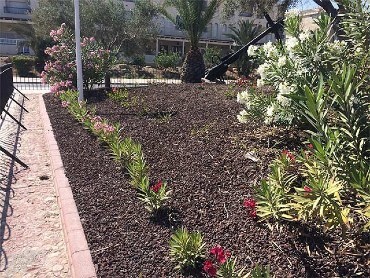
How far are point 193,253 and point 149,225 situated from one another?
2.67 ft

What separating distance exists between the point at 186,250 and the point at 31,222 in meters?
2.12

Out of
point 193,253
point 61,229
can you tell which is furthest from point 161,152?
point 193,253

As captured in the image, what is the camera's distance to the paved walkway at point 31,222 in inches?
132

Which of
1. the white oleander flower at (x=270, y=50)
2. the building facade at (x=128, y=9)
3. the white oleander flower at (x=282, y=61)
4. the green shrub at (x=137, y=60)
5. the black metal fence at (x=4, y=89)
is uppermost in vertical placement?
the building facade at (x=128, y=9)

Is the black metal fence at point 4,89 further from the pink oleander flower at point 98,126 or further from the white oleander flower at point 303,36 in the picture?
the white oleander flower at point 303,36

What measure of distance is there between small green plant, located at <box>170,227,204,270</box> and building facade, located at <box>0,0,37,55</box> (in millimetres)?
37625

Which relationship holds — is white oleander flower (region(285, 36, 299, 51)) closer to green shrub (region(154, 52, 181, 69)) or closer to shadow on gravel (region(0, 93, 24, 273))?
shadow on gravel (region(0, 93, 24, 273))

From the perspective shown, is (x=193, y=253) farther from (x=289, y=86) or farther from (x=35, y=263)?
(x=289, y=86)

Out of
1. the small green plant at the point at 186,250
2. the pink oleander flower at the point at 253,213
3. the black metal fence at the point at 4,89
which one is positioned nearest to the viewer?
the small green plant at the point at 186,250

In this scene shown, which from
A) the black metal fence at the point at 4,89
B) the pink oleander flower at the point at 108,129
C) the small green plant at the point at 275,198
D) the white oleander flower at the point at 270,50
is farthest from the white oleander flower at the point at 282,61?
the black metal fence at the point at 4,89

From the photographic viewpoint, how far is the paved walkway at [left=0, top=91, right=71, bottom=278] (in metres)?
3.36

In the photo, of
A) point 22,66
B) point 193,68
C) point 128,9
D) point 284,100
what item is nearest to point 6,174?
point 284,100

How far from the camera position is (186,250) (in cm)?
294

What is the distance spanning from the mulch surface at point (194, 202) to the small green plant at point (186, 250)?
0.28ft
